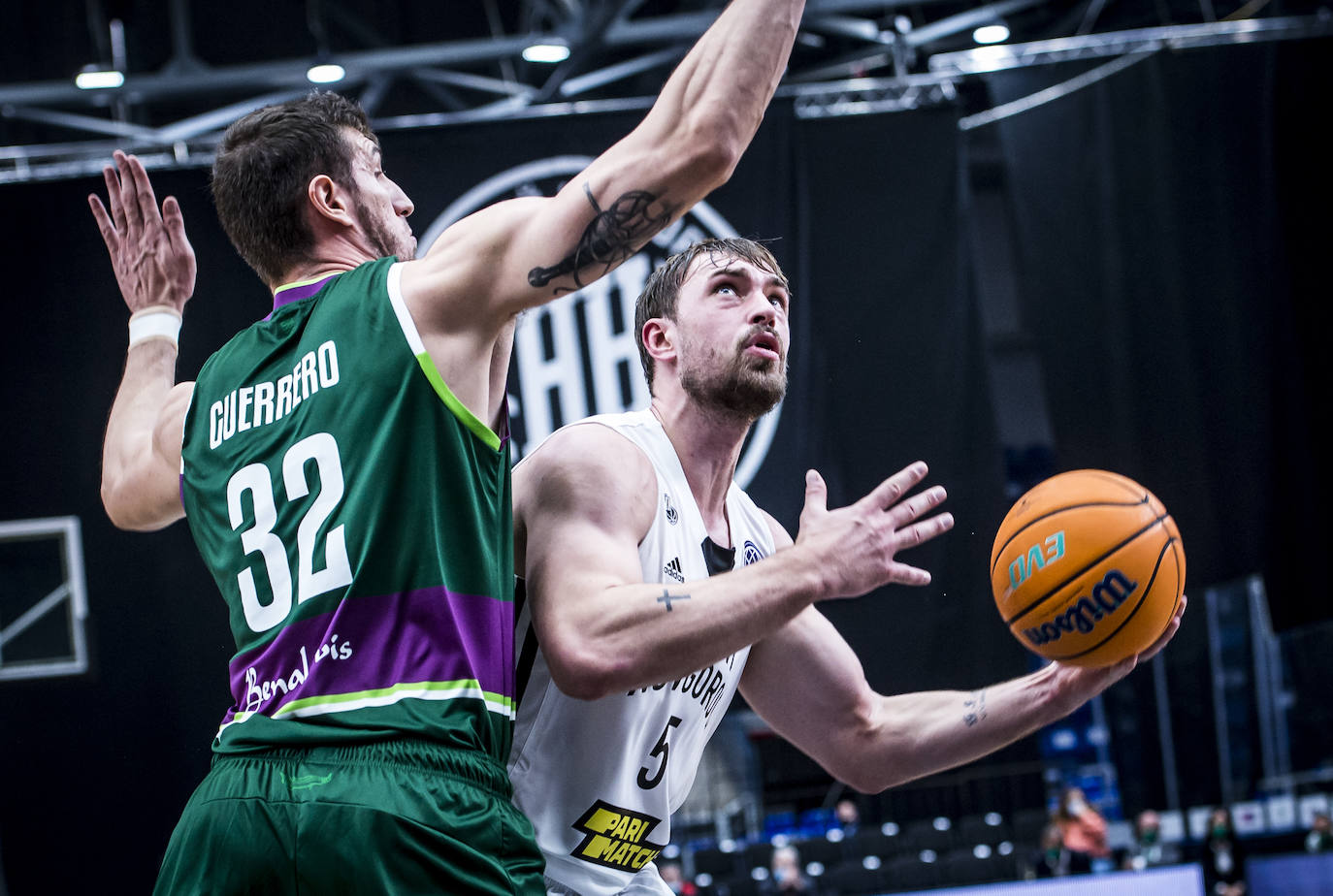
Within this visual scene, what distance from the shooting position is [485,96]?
37.4 feet

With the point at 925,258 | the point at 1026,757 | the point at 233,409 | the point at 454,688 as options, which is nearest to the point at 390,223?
the point at 233,409

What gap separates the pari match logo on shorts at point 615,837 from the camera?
2982mm

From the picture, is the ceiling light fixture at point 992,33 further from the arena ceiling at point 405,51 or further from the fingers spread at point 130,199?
the fingers spread at point 130,199

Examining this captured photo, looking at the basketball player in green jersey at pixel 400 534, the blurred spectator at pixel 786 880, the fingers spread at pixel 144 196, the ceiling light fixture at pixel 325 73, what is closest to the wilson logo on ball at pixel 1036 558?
the basketball player in green jersey at pixel 400 534

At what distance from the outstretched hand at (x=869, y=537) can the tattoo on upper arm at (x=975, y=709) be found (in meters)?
1.01

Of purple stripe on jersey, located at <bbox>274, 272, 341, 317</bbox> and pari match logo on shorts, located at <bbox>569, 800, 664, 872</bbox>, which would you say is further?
pari match logo on shorts, located at <bbox>569, 800, 664, 872</bbox>

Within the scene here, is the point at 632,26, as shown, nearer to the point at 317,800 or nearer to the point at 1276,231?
the point at 1276,231

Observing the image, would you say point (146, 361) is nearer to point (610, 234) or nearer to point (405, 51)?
point (610, 234)

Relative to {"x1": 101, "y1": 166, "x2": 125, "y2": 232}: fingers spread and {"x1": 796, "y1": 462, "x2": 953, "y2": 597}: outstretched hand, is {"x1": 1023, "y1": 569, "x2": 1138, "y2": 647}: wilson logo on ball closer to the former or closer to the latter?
{"x1": 796, "y1": 462, "x2": 953, "y2": 597}: outstretched hand

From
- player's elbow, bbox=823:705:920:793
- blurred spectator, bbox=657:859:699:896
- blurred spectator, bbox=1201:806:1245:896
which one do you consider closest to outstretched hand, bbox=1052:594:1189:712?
player's elbow, bbox=823:705:920:793

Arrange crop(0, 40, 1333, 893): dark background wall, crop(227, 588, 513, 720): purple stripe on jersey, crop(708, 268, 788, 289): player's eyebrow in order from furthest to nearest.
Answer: crop(0, 40, 1333, 893): dark background wall < crop(708, 268, 788, 289): player's eyebrow < crop(227, 588, 513, 720): purple stripe on jersey

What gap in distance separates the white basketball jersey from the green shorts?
72cm

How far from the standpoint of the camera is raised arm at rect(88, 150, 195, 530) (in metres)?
2.87

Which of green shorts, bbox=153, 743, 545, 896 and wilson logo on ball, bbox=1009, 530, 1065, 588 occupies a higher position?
wilson logo on ball, bbox=1009, 530, 1065, 588
